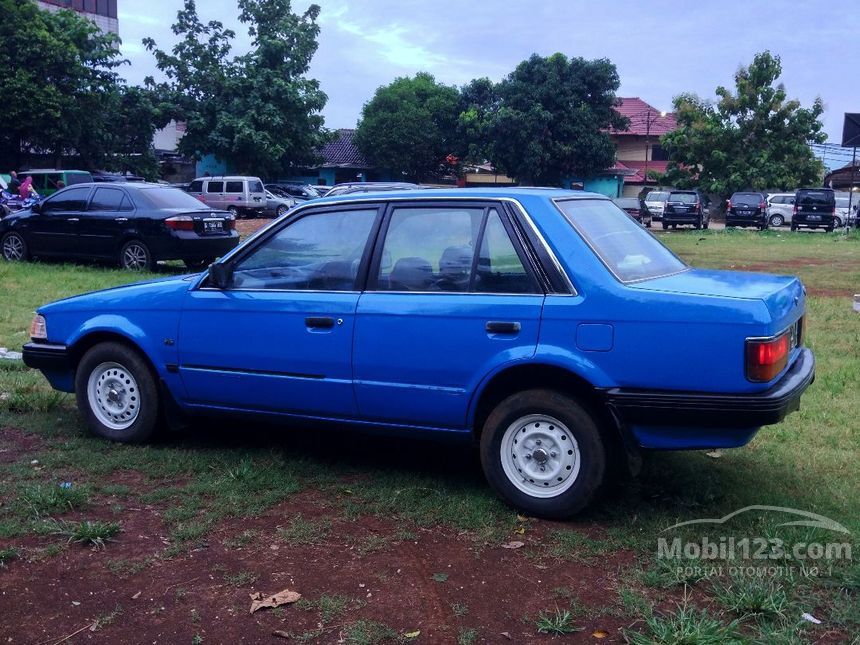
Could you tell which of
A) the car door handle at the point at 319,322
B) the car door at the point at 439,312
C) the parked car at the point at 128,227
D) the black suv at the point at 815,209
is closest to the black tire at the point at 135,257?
the parked car at the point at 128,227

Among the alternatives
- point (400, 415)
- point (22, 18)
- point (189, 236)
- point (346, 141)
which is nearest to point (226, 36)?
point (22, 18)

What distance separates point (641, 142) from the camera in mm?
58750

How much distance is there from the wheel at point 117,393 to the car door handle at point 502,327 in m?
2.27

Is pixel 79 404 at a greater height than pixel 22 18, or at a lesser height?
lesser

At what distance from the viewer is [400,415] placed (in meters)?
4.80

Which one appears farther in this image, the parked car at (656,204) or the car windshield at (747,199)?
the parked car at (656,204)

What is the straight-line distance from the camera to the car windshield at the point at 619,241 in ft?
15.1

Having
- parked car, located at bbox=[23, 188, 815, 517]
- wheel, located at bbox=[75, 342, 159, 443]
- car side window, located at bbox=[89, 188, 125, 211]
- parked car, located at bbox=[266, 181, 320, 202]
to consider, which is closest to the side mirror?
parked car, located at bbox=[23, 188, 815, 517]

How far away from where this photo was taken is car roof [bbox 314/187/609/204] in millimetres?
4762

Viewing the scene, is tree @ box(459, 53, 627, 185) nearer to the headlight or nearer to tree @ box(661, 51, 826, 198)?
tree @ box(661, 51, 826, 198)

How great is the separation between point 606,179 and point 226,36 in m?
21.8

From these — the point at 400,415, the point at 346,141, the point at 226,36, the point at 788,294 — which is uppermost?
the point at 226,36

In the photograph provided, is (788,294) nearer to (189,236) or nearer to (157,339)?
(157,339)

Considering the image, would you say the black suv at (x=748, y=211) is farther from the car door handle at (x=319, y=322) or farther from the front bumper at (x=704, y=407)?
the car door handle at (x=319, y=322)
